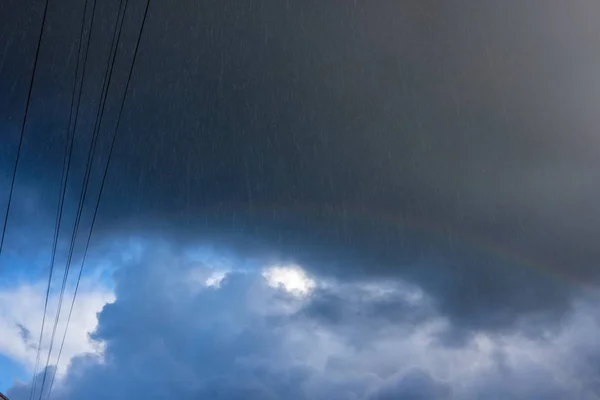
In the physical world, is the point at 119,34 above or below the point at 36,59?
above

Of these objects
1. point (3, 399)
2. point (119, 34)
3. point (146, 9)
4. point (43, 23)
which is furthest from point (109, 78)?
point (3, 399)

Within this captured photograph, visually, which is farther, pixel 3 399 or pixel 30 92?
pixel 3 399

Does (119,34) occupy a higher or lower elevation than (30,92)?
higher

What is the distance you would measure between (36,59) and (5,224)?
26.8 feet

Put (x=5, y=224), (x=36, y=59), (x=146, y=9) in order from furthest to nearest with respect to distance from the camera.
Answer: (x=5, y=224) → (x=36, y=59) → (x=146, y=9)

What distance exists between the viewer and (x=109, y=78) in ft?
37.1

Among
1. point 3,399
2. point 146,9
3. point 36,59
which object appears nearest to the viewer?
point 146,9

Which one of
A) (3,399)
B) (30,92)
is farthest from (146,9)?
(3,399)

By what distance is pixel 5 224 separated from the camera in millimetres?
16219

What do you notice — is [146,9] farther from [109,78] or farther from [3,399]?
[3,399]

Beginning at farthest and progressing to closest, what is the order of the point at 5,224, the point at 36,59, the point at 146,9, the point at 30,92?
the point at 5,224
the point at 30,92
the point at 36,59
the point at 146,9

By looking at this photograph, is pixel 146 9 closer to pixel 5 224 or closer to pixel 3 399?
pixel 5 224

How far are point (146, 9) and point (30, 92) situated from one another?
3.77 m

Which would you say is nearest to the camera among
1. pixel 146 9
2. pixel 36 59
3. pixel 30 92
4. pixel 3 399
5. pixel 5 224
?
pixel 146 9
